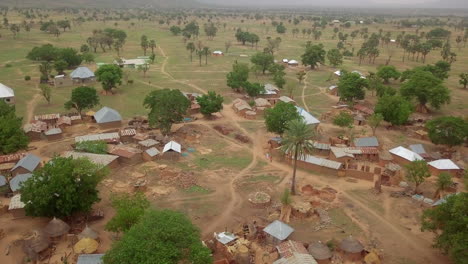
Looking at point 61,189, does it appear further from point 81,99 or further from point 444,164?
point 444,164

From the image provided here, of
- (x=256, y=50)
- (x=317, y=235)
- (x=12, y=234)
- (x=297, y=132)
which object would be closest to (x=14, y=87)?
(x=12, y=234)

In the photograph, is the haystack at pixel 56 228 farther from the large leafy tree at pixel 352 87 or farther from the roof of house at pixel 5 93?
the large leafy tree at pixel 352 87

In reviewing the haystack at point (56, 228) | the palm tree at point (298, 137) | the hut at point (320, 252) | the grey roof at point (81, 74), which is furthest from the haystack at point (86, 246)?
the grey roof at point (81, 74)

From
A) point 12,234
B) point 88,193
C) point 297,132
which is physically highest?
point 297,132

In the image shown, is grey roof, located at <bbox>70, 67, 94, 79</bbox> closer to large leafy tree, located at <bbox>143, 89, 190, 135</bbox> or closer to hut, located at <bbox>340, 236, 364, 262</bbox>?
large leafy tree, located at <bbox>143, 89, 190, 135</bbox>

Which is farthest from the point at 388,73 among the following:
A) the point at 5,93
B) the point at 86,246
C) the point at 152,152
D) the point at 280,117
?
the point at 5,93

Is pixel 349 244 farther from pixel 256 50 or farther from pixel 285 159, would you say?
pixel 256 50
